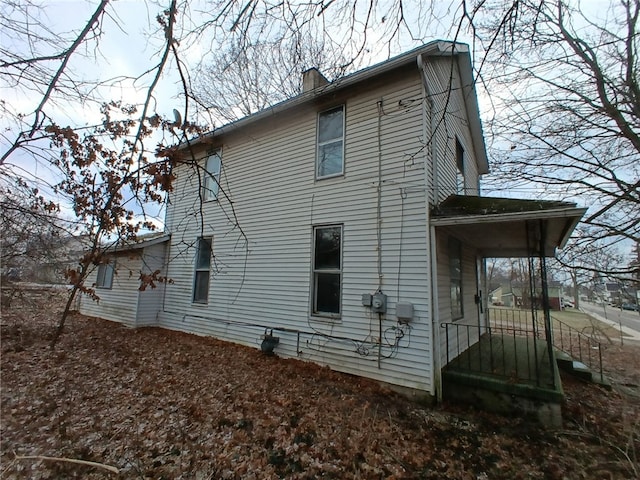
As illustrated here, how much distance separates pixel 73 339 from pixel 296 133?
8.00m

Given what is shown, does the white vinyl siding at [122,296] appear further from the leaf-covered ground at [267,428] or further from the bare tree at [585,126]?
the bare tree at [585,126]

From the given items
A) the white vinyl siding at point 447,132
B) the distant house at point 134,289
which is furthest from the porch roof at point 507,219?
the distant house at point 134,289

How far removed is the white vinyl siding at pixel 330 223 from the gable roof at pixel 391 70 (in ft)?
0.93

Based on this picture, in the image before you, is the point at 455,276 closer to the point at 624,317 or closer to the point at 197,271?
the point at 197,271

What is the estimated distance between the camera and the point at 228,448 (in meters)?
3.46

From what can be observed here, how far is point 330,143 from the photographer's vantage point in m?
6.73

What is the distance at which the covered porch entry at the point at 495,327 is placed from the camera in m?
4.34

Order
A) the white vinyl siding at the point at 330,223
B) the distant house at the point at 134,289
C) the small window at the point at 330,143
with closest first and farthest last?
the white vinyl siding at the point at 330,223 → the small window at the point at 330,143 → the distant house at the point at 134,289

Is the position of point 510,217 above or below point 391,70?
below

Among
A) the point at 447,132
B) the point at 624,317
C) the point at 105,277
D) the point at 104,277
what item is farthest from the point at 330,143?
the point at 624,317

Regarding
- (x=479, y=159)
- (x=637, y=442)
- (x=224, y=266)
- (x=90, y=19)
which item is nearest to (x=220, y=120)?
(x=90, y=19)

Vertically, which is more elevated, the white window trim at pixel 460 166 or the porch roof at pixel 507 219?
the white window trim at pixel 460 166

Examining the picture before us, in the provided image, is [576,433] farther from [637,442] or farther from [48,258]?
[48,258]

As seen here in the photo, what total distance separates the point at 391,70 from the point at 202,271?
23.2ft
